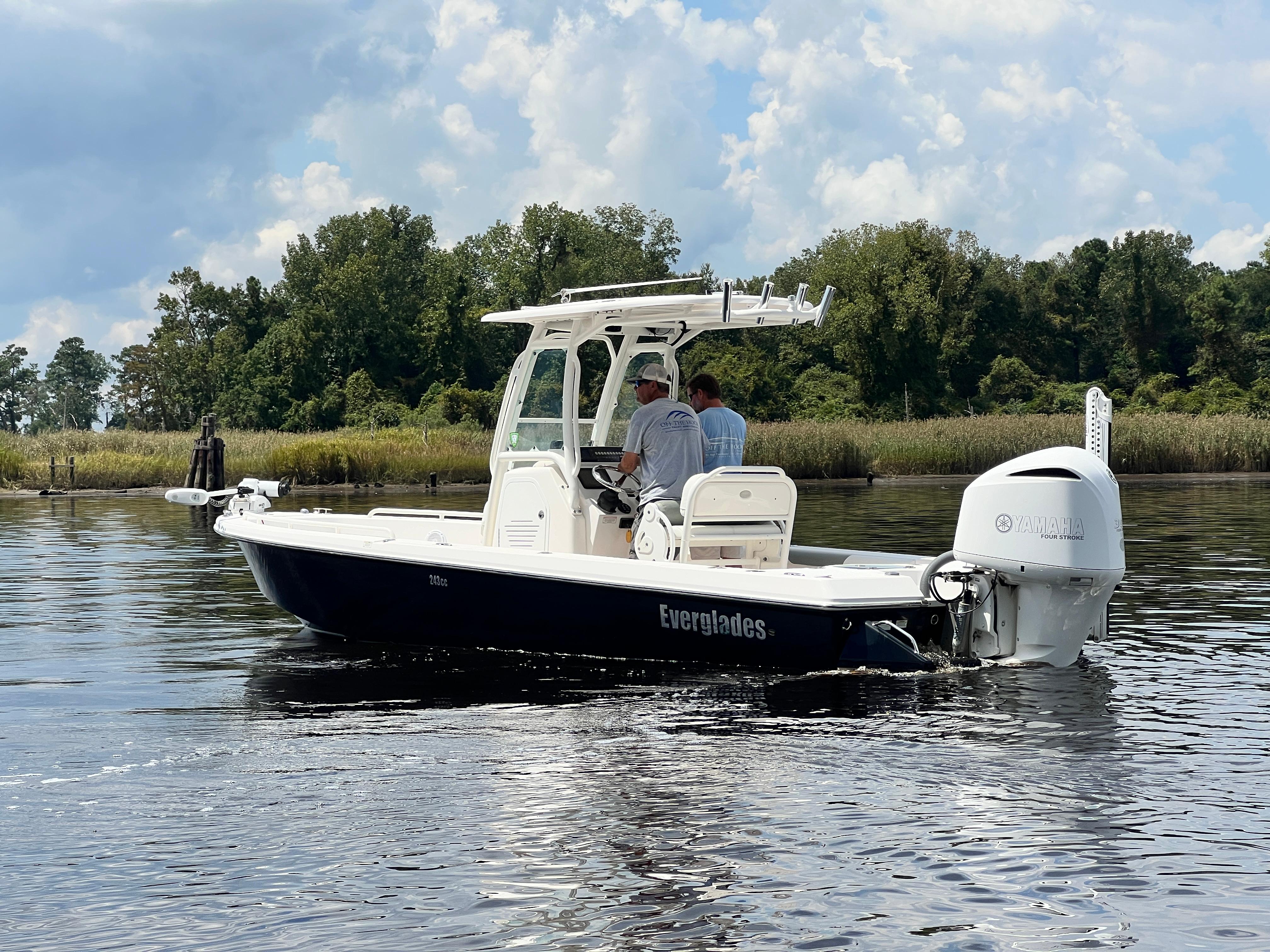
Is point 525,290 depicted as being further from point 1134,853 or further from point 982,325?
point 1134,853

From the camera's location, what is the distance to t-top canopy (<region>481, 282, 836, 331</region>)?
841cm

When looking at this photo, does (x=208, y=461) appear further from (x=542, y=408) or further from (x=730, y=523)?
(x=730, y=523)

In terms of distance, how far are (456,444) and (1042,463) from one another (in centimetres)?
2940

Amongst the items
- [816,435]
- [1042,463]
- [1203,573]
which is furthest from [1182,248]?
[1042,463]

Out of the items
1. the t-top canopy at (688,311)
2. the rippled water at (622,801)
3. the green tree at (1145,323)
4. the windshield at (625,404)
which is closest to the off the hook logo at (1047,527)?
the rippled water at (622,801)

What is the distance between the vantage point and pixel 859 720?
6988mm

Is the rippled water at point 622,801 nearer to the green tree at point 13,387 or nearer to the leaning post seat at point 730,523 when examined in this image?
the leaning post seat at point 730,523

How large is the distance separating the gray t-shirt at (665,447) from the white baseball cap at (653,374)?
24 centimetres

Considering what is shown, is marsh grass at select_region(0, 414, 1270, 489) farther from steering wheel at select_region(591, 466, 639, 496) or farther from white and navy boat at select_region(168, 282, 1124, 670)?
steering wheel at select_region(591, 466, 639, 496)

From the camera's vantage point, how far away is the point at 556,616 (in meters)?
8.41

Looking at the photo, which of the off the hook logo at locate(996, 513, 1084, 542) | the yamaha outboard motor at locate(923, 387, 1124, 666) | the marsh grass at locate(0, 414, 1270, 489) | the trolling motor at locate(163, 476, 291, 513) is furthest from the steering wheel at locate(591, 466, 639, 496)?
the marsh grass at locate(0, 414, 1270, 489)

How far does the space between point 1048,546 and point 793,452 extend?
2783cm

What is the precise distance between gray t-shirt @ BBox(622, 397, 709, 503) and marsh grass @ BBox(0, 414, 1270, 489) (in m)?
24.0

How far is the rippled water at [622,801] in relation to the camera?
4305 mm
